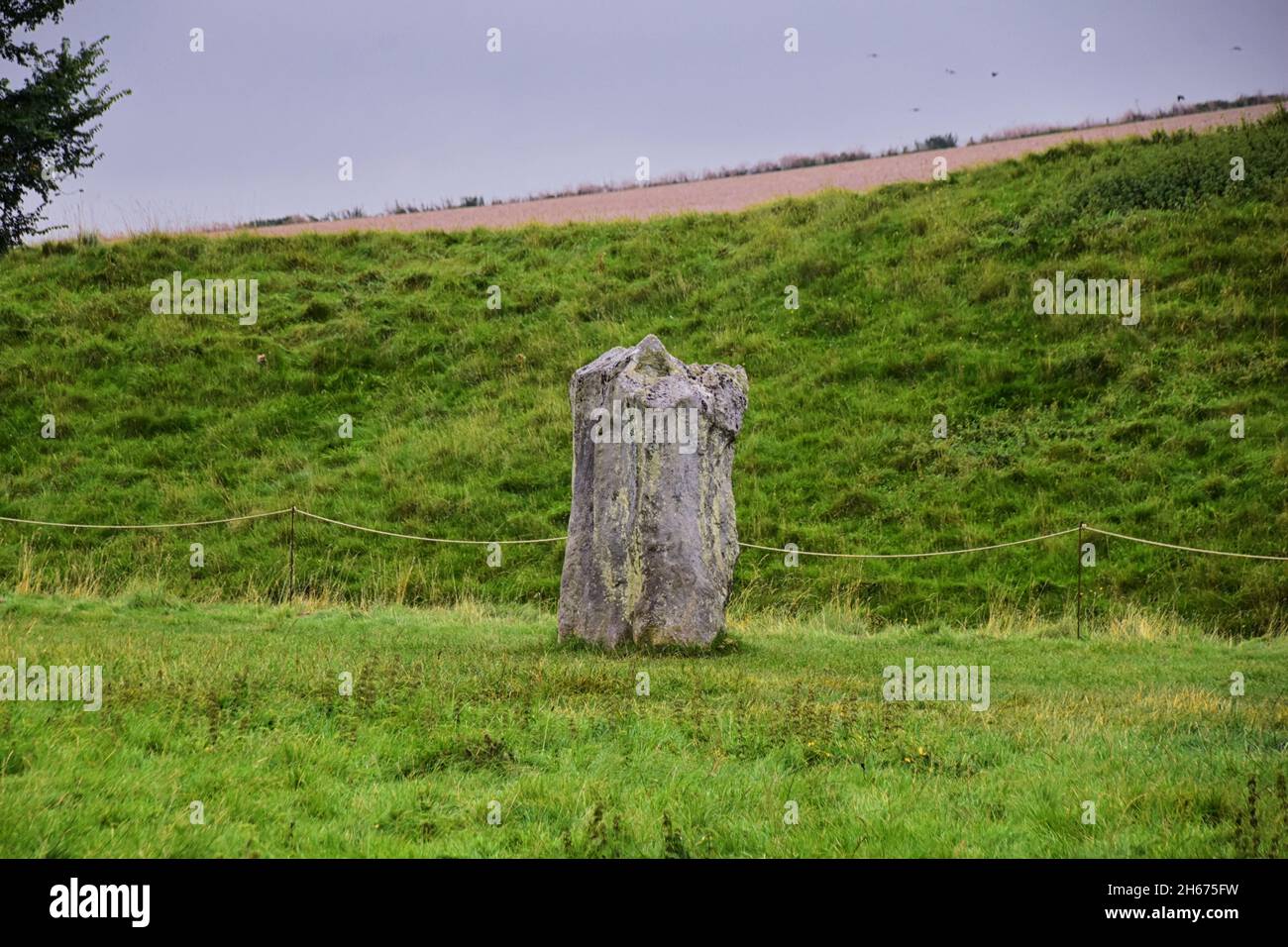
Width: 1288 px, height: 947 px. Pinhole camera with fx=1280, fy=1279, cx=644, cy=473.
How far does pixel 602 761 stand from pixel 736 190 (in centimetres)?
4620

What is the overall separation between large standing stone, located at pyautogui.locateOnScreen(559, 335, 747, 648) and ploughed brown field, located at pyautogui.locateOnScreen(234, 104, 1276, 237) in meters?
31.5

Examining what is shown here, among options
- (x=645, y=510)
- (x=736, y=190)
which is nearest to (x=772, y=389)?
(x=645, y=510)

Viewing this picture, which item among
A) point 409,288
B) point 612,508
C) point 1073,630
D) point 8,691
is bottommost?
point 1073,630

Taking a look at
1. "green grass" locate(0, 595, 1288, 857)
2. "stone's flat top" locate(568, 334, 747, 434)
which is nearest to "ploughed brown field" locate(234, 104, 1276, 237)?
"stone's flat top" locate(568, 334, 747, 434)

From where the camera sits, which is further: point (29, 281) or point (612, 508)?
point (29, 281)

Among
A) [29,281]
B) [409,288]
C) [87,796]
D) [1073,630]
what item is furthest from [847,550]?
[29,281]

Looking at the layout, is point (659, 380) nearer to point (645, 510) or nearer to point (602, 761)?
point (645, 510)

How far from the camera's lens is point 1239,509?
79.3ft

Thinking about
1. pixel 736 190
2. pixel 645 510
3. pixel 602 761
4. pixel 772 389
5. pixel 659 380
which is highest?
pixel 736 190

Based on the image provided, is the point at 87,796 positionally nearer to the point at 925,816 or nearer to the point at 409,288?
the point at 925,816

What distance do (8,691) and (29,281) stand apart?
39.3m

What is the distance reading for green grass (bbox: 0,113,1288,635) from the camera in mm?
25156

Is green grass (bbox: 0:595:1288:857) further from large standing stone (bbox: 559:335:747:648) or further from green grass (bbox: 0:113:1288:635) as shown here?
green grass (bbox: 0:113:1288:635)

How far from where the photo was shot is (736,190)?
52.9 metres
